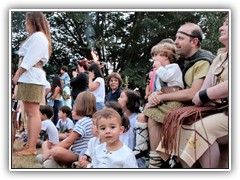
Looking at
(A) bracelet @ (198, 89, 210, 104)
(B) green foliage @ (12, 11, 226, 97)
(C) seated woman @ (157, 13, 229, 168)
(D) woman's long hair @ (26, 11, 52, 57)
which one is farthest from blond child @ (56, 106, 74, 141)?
→ (A) bracelet @ (198, 89, 210, 104)

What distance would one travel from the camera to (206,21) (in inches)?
90.0

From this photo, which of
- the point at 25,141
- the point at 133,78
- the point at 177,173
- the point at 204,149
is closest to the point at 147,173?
the point at 177,173

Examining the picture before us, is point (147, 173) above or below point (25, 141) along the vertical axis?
below

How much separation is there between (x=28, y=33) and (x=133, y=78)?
0.62 metres

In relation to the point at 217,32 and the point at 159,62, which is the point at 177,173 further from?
the point at 217,32

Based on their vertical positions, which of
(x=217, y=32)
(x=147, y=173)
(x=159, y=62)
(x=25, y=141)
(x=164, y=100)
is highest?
(x=217, y=32)

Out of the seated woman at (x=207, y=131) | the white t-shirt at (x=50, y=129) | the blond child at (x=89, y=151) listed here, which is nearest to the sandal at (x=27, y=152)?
the white t-shirt at (x=50, y=129)

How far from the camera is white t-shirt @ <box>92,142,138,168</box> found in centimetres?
221

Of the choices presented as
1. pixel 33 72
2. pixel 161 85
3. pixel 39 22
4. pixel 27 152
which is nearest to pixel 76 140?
pixel 27 152

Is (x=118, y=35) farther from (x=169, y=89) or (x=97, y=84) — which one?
(x=169, y=89)

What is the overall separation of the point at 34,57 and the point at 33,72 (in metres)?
0.08

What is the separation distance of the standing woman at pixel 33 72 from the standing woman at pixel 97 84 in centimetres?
26

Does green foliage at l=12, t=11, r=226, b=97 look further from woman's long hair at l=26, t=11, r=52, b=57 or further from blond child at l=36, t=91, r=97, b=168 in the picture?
blond child at l=36, t=91, r=97, b=168

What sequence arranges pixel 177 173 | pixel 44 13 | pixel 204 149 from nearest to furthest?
pixel 204 149 → pixel 177 173 → pixel 44 13
